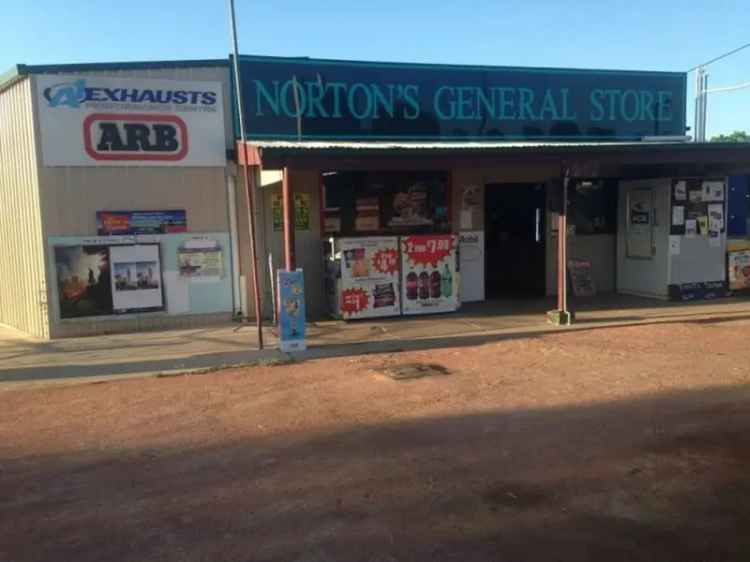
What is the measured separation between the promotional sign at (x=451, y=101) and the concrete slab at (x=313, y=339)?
3.90 metres


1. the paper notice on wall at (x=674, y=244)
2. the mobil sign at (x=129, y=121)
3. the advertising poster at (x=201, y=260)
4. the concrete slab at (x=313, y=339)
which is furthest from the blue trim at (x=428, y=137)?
the concrete slab at (x=313, y=339)

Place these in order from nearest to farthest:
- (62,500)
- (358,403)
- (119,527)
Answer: (119,527), (62,500), (358,403)

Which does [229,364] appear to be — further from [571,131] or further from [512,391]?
[571,131]

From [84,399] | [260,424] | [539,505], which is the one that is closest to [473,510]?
[539,505]

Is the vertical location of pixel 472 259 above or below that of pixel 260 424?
above

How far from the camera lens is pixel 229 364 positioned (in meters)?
9.59

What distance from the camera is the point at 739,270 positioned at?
14742 millimetres

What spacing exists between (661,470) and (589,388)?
8.51 feet

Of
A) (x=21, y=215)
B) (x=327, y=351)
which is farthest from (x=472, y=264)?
(x=21, y=215)

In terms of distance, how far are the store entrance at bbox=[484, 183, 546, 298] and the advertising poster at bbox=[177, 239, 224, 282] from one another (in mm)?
5851

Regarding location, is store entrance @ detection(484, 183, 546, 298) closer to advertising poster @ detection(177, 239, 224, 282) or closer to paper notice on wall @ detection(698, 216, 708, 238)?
paper notice on wall @ detection(698, 216, 708, 238)

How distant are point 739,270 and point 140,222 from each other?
11.8 m

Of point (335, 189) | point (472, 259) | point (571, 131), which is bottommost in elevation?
point (472, 259)

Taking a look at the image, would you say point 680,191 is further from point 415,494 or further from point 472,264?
point 415,494
